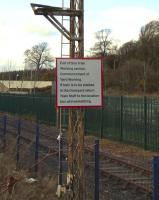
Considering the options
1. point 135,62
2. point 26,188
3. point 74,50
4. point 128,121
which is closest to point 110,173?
point 26,188

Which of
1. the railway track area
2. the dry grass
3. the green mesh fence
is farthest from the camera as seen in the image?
the green mesh fence

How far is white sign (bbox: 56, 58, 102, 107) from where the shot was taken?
28.9 ft

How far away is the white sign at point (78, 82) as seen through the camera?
347 inches

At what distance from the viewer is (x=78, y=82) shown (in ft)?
28.9

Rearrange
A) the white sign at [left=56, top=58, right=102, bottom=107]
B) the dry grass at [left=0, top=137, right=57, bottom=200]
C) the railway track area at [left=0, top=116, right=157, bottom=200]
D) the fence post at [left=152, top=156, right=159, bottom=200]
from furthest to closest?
the railway track area at [left=0, top=116, right=157, bottom=200]
the dry grass at [left=0, top=137, right=57, bottom=200]
the white sign at [left=56, top=58, right=102, bottom=107]
the fence post at [left=152, top=156, right=159, bottom=200]

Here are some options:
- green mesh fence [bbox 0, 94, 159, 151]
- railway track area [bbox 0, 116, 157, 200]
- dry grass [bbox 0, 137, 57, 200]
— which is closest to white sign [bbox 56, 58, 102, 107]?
dry grass [bbox 0, 137, 57, 200]

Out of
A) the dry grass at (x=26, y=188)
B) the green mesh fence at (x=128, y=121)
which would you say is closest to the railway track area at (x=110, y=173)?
the dry grass at (x=26, y=188)

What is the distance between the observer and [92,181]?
11.1m

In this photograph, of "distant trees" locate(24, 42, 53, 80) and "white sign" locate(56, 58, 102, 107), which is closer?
"white sign" locate(56, 58, 102, 107)

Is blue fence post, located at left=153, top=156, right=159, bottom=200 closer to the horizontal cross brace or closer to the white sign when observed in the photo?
the white sign

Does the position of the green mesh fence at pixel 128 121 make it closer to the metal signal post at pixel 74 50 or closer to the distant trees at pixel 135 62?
the metal signal post at pixel 74 50

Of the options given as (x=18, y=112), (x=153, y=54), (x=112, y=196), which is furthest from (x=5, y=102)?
(x=153, y=54)

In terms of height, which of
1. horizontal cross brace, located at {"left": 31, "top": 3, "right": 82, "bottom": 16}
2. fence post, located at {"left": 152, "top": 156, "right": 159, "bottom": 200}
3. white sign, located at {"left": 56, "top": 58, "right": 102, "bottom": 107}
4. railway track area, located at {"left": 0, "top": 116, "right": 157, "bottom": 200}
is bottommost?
railway track area, located at {"left": 0, "top": 116, "right": 157, "bottom": 200}

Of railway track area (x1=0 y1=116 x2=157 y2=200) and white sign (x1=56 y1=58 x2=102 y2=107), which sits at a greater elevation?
white sign (x1=56 y1=58 x2=102 y2=107)
